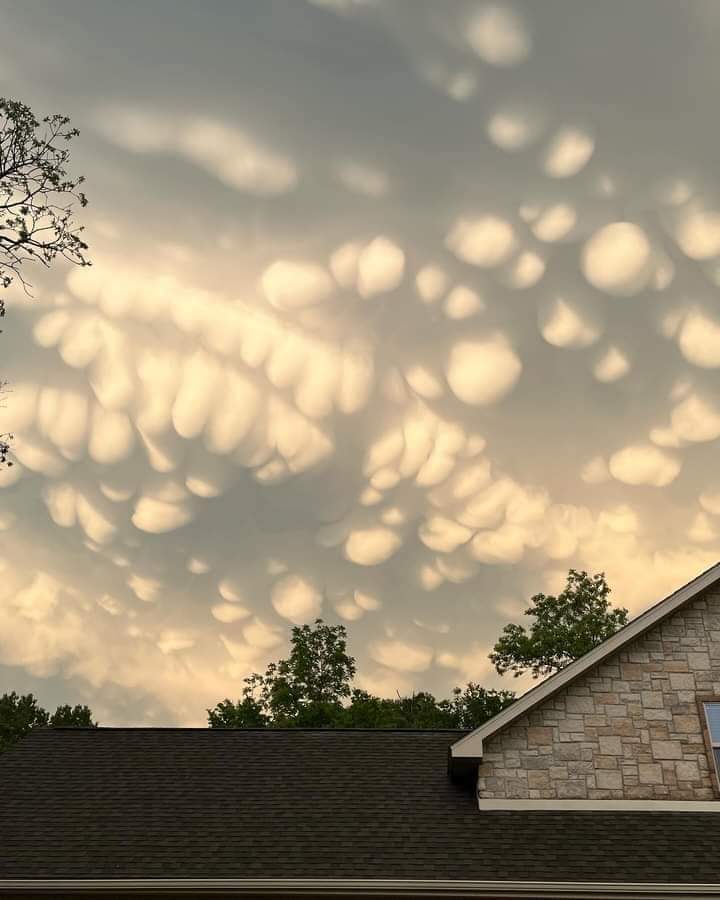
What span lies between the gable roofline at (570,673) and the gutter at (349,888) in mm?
2330

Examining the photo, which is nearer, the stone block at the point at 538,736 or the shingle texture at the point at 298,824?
the shingle texture at the point at 298,824

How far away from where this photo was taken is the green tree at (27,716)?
71.5 metres

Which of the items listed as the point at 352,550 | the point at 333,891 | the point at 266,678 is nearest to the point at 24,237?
the point at 333,891

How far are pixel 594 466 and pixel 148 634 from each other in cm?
1669

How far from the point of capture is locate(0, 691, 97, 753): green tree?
7150cm

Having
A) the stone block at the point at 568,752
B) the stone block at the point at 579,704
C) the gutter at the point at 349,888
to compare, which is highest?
the stone block at the point at 579,704

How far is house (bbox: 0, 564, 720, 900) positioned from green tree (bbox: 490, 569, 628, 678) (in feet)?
85.1

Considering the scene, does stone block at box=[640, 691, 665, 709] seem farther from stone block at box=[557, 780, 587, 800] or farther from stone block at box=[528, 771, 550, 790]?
stone block at box=[528, 771, 550, 790]

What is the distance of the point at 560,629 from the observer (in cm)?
4069

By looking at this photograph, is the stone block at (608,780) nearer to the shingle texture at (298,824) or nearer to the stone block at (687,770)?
the shingle texture at (298,824)

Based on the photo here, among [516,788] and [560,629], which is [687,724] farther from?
[560,629]

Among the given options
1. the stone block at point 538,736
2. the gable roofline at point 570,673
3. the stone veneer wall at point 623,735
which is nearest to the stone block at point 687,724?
the stone veneer wall at point 623,735

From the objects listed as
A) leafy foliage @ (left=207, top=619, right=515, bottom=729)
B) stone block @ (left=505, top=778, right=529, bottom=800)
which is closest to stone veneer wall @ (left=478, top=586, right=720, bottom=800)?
stone block @ (left=505, top=778, right=529, bottom=800)

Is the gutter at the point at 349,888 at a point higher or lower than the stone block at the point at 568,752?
lower
